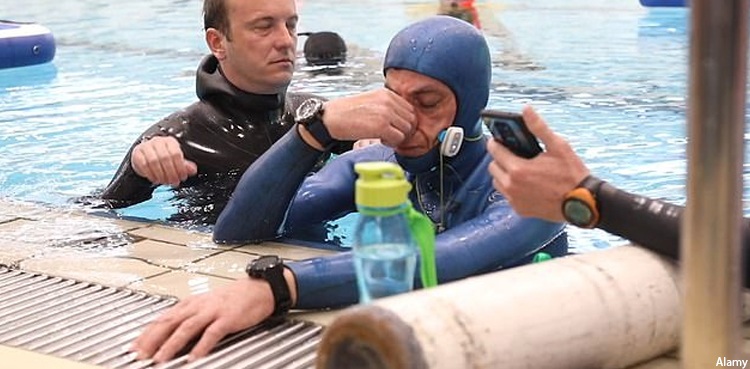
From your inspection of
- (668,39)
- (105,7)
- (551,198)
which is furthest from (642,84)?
(105,7)

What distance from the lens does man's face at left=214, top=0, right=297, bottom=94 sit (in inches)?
148

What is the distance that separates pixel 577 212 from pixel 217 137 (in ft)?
7.16

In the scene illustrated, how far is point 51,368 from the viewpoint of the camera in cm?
208

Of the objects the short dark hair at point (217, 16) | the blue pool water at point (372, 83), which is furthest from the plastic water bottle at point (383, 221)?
the short dark hair at point (217, 16)

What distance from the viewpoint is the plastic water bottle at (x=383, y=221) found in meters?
1.57

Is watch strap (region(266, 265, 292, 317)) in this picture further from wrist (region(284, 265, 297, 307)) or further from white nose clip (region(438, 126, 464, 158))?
white nose clip (region(438, 126, 464, 158))

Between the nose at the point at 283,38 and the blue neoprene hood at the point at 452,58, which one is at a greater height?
the blue neoprene hood at the point at 452,58

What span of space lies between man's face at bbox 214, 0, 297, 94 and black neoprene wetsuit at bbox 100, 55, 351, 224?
0.09 metres

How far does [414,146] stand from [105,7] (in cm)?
1474

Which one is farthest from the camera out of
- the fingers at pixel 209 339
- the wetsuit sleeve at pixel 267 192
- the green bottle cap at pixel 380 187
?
the wetsuit sleeve at pixel 267 192

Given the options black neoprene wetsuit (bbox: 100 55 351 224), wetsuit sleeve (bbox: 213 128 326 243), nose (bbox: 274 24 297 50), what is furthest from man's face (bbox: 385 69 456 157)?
black neoprene wetsuit (bbox: 100 55 351 224)

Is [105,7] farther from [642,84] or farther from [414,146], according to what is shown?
[414,146]

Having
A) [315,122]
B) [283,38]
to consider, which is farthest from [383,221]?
[283,38]

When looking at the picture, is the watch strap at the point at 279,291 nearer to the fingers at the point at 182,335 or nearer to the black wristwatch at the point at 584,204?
the fingers at the point at 182,335
